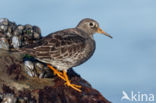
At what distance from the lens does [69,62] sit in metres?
17.2

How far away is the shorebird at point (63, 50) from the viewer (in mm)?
16844

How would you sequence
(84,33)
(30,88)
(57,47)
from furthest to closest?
(84,33)
(57,47)
(30,88)

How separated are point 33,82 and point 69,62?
7.73 ft

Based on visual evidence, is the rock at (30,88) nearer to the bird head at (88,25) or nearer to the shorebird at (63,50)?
the shorebird at (63,50)

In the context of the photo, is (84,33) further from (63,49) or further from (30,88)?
(30,88)

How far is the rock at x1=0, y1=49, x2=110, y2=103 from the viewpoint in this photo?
14.8 m

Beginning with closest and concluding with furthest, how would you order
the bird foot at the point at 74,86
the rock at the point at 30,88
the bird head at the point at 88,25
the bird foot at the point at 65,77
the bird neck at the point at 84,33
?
1. the rock at the point at 30,88
2. the bird foot at the point at 74,86
3. the bird foot at the point at 65,77
4. the bird neck at the point at 84,33
5. the bird head at the point at 88,25

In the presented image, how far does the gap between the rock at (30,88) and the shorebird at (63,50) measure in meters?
0.60

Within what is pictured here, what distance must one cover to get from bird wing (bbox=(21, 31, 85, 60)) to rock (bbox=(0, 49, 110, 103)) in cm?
88

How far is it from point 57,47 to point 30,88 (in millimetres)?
2903

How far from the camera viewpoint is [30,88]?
1534cm

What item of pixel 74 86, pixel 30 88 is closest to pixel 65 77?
pixel 74 86

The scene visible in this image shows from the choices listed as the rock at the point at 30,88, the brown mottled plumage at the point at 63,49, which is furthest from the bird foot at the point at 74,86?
the brown mottled plumage at the point at 63,49

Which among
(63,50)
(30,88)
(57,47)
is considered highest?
(57,47)
